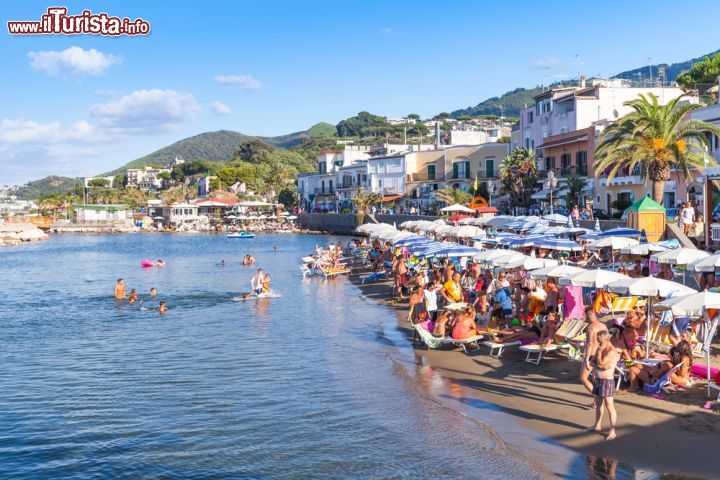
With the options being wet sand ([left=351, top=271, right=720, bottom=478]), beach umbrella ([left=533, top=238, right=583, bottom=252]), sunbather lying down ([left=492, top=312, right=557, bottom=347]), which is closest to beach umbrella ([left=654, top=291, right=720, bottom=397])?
wet sand ([left=351, top=271, right=720, bottom=478])

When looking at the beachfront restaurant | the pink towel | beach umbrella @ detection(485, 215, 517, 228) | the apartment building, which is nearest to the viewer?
the pink towel

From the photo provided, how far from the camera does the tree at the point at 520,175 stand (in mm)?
50156

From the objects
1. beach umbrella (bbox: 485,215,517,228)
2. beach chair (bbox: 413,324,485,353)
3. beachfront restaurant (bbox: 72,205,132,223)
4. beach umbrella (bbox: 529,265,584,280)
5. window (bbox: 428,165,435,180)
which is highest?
window (bbox: 428,165,435,180)

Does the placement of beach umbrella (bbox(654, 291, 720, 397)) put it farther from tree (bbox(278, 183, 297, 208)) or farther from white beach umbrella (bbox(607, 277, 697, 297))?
tree (bbox(278, 183, 297, 208))

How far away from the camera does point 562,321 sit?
14.6 metres

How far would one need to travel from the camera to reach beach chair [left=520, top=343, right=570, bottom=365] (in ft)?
45.6

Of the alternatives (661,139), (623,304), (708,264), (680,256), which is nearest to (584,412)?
(623,304)

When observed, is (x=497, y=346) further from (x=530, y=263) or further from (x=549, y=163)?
(x=549, y=163)

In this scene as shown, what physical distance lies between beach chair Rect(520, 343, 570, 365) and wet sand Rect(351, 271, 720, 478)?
0.15m

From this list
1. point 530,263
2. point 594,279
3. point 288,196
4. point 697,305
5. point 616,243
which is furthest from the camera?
point 288,196

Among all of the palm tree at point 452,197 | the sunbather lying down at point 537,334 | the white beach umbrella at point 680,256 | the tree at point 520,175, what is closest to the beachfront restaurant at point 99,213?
the palm tree at point 452,197

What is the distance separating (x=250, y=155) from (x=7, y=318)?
469ft

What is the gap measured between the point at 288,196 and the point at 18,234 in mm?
36798

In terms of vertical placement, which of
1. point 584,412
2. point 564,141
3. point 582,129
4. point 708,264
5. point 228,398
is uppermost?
point 582,129
